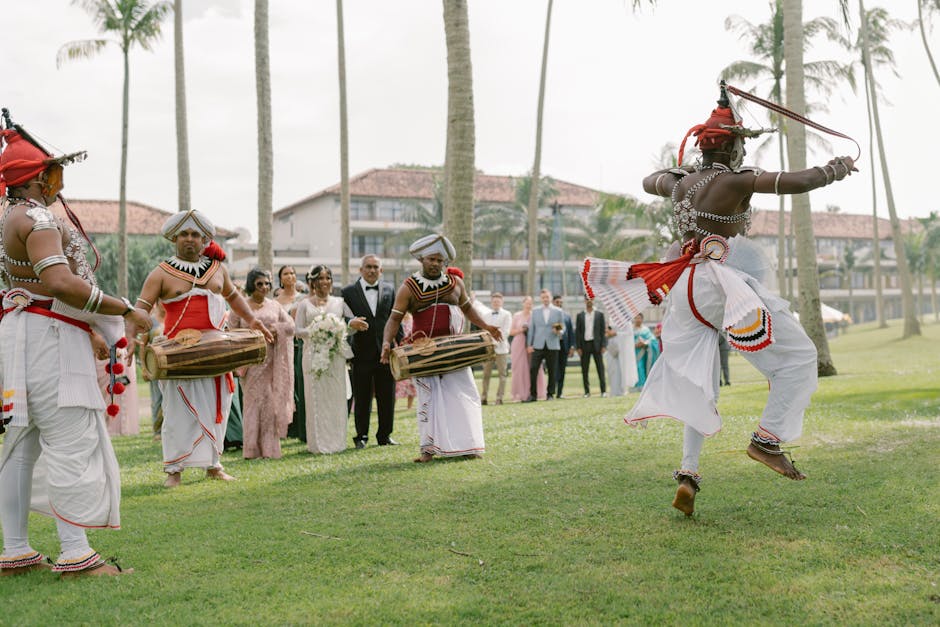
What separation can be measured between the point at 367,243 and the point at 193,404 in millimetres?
64249

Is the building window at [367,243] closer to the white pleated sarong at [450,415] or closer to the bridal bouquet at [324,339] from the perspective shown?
the bridal bouquet at [324,339]

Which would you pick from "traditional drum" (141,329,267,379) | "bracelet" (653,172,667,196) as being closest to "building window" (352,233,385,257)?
"traditional drum" (141,329,267,379)

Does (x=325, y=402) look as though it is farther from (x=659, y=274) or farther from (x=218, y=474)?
(x=659, y=274)

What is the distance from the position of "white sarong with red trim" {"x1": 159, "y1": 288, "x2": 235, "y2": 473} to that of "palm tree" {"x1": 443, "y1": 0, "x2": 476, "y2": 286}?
4.72m

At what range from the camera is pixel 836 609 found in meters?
3.79

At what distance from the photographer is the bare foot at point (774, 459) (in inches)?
215

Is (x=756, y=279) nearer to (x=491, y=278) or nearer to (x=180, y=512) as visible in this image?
(x=180, y=512)

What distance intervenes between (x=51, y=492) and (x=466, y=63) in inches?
354

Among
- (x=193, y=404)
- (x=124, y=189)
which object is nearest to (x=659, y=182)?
(x=193, y=404)

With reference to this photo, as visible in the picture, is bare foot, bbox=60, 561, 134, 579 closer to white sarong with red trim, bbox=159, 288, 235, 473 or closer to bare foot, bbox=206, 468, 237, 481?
white sarong with red trim, bbox=159, 288, 235, 473

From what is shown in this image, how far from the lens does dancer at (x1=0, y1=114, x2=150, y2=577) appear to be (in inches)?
188

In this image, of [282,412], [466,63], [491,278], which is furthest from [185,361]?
[491,278]

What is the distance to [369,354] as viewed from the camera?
10.7 meters

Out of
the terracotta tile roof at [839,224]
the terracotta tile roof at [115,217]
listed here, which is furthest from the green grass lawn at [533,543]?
the terracotta tile roof at [839,224]
